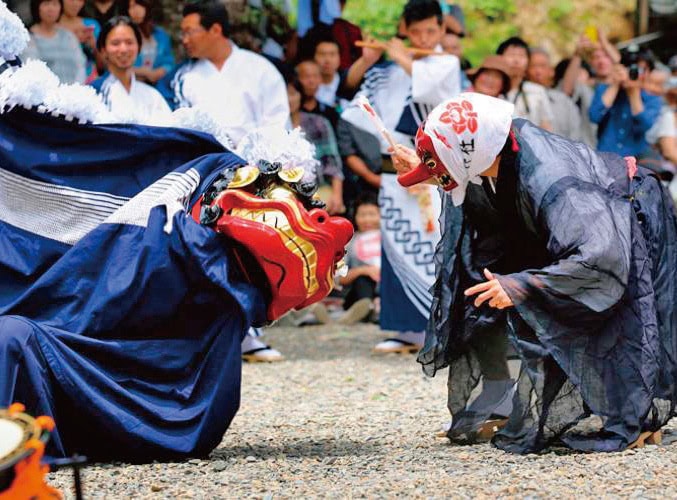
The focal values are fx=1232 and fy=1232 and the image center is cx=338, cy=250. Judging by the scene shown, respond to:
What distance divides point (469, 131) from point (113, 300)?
4.28ft

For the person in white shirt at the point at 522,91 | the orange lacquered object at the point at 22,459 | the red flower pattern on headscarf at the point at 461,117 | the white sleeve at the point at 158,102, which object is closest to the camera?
the orange lacquered object at the point at 22,459

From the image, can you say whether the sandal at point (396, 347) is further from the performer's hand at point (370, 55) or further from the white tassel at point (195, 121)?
the white tassel at point (195, 121)

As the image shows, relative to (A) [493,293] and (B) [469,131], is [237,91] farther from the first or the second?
(A) [493,293]

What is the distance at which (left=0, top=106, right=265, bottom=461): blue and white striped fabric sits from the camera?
400 centimetres

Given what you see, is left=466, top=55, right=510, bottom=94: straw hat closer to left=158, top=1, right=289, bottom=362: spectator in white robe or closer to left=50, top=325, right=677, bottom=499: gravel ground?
left=158, top=1, right=289, bottom=362: spectator in white robe

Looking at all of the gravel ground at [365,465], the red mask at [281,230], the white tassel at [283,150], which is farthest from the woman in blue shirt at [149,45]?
the red mask at [281,230]

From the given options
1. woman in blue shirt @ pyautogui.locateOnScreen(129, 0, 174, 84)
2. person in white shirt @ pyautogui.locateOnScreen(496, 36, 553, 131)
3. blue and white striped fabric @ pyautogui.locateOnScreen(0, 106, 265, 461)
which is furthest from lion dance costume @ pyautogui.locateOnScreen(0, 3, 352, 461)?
person in white shirt @ pyautogui.locateOnScreen(496, 36, 553, 131)

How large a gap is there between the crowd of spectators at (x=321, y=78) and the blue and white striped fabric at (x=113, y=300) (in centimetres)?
194

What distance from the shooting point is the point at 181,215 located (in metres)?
4.11

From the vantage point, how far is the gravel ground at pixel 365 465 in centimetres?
374

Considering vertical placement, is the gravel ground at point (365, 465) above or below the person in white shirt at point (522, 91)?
below

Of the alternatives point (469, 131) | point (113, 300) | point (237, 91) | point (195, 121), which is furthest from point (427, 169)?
point (237, 91)

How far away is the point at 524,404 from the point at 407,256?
2.86m

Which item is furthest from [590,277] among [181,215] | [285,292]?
[181,215]
